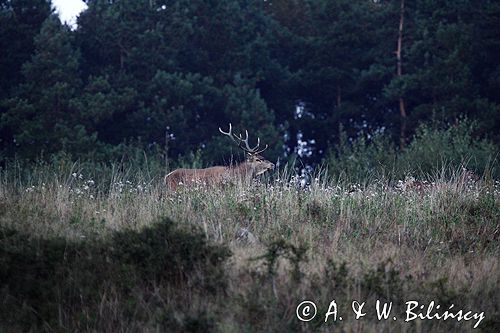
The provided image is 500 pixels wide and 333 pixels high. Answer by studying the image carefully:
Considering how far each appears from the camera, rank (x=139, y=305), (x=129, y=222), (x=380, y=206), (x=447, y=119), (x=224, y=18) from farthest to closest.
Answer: (x=224, y=18), (x=447, y=119), (x=380, y=206), (x=129, y=222), (x=139, y=305)

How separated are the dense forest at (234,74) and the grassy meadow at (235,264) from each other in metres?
A: 17.9

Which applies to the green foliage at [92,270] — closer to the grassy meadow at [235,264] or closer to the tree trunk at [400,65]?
the grassy meadow at [235,264]

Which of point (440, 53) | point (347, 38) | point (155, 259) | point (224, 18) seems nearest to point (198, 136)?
point (224, 18)

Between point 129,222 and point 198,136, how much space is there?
22.2 metres

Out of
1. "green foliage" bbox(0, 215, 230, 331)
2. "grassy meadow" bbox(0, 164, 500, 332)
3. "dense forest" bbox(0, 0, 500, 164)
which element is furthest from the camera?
"dense forest" bbox(0, 0, 500, 164)

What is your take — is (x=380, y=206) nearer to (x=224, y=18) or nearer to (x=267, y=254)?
(x=267, y=254)

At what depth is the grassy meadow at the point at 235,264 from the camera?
674 centimetres

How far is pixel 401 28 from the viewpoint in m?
32.2

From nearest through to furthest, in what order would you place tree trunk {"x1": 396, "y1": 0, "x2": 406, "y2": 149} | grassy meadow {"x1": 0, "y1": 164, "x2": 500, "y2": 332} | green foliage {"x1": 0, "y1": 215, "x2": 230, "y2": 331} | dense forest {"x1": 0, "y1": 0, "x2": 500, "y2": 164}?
grassy meadow {"x1": 0, "y1": 164, "x2": 500, "y2": 332}
green foliage {"x1": 0, "y1": 215, "x2": 230, "y2": 331}
dense forest {"x1": 0, "y1": 0, "x2": 500, "y2": 164}
tree trunk {"x1": 396, "y1": 0, "x2": 406, "y2": 149}

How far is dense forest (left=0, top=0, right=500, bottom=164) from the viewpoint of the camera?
28.5 metres

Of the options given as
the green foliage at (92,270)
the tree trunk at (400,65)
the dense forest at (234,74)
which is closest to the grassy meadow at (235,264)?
the green foliage at (92,270)

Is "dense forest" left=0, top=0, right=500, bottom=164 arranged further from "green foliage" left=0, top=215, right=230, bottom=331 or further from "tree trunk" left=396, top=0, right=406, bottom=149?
"green foliage" left=0, top=215, right=230, bottom=331

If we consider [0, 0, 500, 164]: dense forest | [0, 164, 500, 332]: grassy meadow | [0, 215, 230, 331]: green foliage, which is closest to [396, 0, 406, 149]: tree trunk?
[0, 0, 500, 164]: dense forest

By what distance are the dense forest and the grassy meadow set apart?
1794cm
